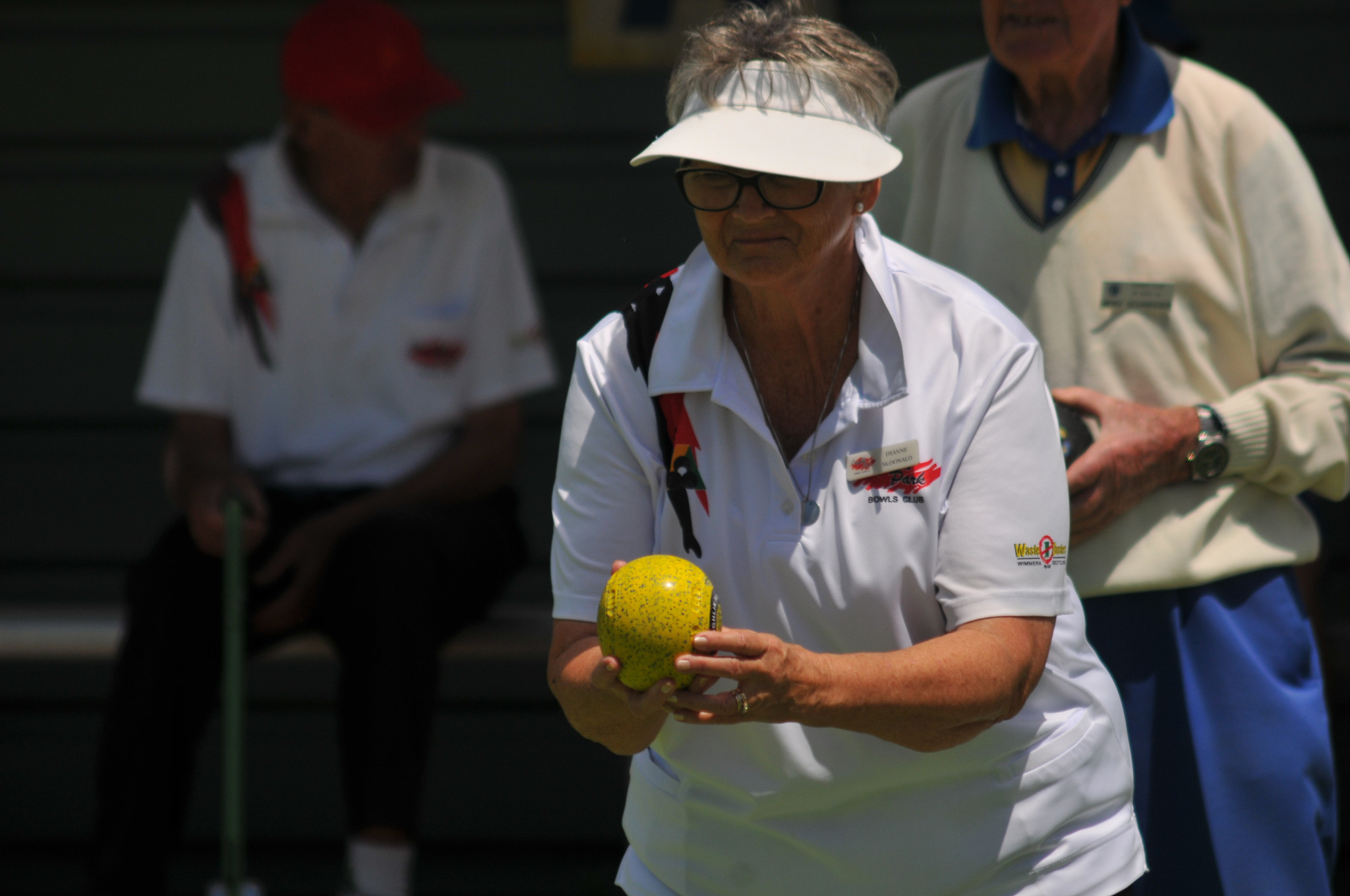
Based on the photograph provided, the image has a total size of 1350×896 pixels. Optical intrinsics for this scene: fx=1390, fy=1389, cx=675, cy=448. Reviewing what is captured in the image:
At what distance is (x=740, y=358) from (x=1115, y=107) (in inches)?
33.5

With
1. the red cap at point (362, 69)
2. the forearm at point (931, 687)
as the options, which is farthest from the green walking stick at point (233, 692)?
the forearm at point (931, 687)

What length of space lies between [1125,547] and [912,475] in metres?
0.61

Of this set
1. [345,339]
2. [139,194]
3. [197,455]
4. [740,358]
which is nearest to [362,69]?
[345,339]

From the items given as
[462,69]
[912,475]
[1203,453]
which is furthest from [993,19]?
[462,69]

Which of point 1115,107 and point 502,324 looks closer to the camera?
point 1115,107

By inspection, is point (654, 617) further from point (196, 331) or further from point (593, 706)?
point (196, 331)

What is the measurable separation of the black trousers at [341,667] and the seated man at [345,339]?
0.02 meters

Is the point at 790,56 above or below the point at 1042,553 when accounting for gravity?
above

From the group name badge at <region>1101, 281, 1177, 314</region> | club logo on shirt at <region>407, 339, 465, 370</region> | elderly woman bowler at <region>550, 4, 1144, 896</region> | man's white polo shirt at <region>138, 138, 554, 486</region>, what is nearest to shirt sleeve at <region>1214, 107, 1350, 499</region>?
name badge at <region>1101, 281, 1177, 314</region>

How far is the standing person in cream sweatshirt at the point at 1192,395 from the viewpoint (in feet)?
6.83

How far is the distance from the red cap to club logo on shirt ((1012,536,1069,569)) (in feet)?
7.35

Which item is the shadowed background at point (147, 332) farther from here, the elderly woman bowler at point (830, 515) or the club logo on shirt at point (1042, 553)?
the club logo on shirt at point (1042, 553)

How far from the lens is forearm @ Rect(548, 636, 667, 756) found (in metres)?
1.61

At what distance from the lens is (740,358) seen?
1761 mm
